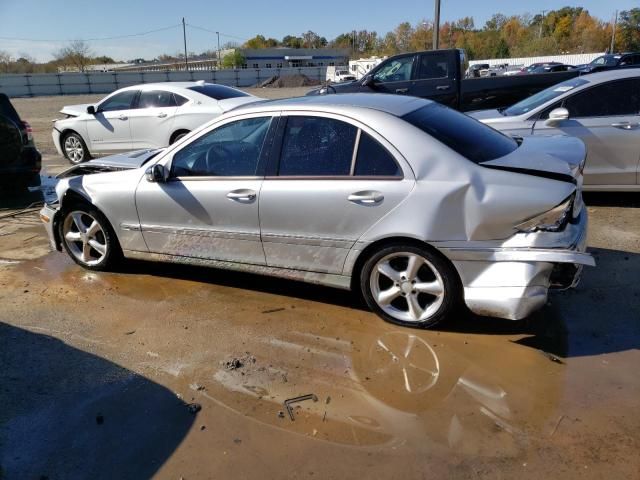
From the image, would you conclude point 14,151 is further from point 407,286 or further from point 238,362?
point 407,286

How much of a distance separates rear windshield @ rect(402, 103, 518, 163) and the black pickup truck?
6.79 metres

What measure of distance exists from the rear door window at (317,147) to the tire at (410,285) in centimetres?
70

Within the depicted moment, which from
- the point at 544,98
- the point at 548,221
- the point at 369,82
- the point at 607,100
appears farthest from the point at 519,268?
the point at 369,82

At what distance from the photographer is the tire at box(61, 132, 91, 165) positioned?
1134 centimetres

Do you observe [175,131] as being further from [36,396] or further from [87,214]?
[36,396]

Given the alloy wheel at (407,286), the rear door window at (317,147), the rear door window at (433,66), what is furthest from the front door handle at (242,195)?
the rear door window at (433,66)

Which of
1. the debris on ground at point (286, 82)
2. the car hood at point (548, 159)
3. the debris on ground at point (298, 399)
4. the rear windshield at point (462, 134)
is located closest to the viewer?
the debris on ground at point (298, 399)

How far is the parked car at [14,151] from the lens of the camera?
812 cm

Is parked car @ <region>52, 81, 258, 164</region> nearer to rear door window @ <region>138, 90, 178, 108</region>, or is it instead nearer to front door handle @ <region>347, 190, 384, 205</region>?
rear door window @ <region>138, 90, 178, 108</region>

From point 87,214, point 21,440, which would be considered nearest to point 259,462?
point 21,440

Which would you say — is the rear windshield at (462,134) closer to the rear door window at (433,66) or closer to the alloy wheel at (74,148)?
the rear door window at (433,66)

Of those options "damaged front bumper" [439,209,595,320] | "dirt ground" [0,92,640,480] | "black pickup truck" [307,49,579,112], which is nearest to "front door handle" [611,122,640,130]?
"dirt ground" [0,92,640,480]

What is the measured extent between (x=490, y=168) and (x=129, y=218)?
3.09 metres

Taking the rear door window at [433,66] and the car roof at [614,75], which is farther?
the rear door window at [433,66]
